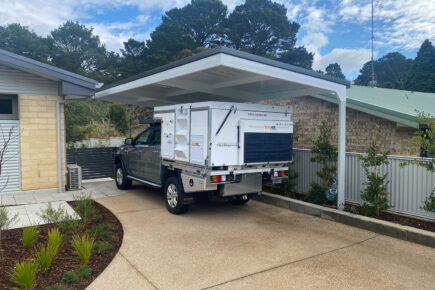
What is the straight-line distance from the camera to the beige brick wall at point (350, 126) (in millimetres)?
8552

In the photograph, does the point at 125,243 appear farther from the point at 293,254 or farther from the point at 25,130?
the point at 25,130

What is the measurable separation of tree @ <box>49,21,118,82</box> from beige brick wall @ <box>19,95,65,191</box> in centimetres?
3101

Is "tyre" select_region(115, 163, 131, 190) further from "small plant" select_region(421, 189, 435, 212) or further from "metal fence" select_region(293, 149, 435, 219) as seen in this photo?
"small plant" select_region(421, 189, 435, 212)

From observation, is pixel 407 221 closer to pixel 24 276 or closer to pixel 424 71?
pixel 24 276

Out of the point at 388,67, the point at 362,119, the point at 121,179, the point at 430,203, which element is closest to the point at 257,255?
the point at 430,203

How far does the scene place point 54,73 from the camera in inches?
314

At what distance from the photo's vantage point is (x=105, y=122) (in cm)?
2272

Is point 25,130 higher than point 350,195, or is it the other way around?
point 25,130

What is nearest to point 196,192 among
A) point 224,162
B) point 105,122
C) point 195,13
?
point 224,162

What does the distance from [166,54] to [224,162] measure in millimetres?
27428

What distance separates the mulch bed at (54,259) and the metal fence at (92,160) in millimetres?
5314

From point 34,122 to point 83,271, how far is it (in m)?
5.69

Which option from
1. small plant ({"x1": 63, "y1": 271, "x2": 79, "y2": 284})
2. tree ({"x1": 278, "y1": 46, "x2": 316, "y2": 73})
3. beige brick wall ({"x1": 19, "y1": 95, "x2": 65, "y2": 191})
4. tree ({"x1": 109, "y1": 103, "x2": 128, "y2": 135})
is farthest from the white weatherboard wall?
tree ({"x1": 278, "y1": 46, "x2": 316, "y2": 73})

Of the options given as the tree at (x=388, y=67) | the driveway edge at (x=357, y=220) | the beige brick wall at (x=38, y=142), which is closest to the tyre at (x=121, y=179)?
the beige brick wall at (x=38, y=142)
